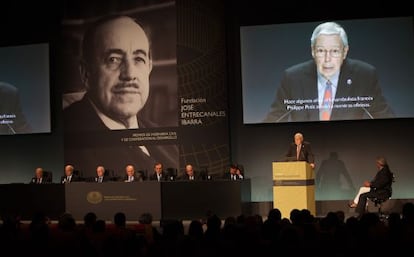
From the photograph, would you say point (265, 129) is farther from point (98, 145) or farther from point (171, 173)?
point (98, 145)

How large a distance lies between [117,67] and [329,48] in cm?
418

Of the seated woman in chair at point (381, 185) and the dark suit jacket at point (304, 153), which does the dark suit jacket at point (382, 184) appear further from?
the dark suit jacket at point (304, 153)

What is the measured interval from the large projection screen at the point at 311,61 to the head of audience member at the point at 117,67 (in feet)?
6.67

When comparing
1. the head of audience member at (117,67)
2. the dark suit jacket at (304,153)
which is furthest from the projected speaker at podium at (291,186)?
the head of audience member at (117,67)

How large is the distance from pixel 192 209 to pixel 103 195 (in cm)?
156

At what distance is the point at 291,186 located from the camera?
8977 millimetres

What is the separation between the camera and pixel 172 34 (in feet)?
39.3

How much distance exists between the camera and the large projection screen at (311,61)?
11.2 metres

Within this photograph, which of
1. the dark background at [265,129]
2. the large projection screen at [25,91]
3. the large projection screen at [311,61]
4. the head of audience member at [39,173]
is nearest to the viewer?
the large projection screen at [311,61]

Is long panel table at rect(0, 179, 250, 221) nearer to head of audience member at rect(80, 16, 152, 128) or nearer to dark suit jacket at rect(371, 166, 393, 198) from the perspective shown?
head of audience member at rect(80, 16, 152, 128)

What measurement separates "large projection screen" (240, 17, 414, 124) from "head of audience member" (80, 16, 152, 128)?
2032 mm

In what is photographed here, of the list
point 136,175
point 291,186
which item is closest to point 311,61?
point 291,186

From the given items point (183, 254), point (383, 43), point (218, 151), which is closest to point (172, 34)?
point (218, 151)

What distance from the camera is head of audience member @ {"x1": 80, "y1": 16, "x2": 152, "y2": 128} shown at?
12.1 m
